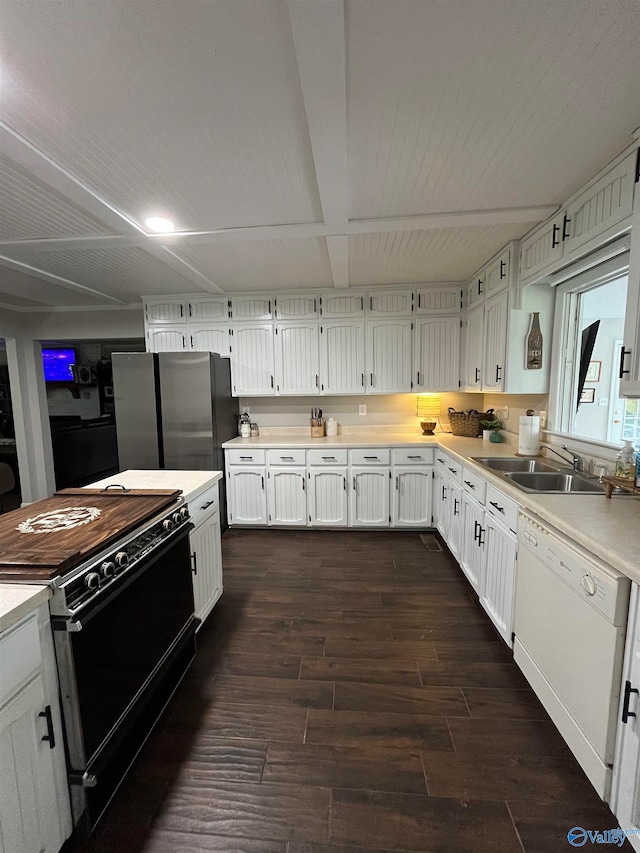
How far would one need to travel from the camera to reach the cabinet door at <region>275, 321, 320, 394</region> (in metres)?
3.70

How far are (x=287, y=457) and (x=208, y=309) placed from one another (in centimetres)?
181

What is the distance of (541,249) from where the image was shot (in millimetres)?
2213

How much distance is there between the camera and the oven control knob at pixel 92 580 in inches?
44.0

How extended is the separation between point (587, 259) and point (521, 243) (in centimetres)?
55

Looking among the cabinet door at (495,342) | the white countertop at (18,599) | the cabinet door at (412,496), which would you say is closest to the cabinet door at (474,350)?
the cabinet door at (495,342)

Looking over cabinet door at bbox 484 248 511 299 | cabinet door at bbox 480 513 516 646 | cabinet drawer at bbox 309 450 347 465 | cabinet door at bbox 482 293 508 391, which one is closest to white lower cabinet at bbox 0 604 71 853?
cabinet door at bbox 480 513 516 646

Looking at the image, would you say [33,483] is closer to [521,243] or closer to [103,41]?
[103,41]

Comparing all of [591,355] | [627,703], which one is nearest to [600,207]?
[591,355]

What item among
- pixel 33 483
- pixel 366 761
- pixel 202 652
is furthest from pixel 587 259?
pixel 33 483

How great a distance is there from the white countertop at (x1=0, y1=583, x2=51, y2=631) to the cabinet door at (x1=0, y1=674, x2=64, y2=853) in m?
0.21

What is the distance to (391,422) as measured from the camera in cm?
400

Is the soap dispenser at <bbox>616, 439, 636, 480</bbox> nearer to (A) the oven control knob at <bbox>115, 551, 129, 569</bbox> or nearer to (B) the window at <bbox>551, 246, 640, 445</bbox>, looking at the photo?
(B) the window at <bbox>551, 246, 640, 445</bbox>

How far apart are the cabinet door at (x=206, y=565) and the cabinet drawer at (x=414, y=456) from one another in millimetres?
1807

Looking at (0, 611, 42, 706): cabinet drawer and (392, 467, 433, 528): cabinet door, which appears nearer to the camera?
(0, 611, 42, 706): cabinet drawer
